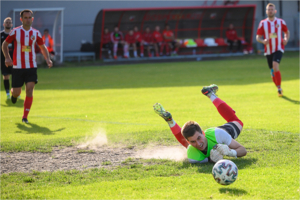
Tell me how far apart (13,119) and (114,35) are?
1705 cm

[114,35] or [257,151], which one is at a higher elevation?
[114,35]

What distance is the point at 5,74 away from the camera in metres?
11.9

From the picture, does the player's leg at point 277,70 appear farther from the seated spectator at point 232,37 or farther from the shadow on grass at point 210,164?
the seated spectator at point 232,37

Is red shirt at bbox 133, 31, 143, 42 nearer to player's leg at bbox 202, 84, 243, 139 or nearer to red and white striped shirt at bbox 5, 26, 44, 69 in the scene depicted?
red and white striped shirt at bbox 5, 26, 44, 69

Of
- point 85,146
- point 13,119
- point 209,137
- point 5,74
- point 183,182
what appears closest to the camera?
point 183,182

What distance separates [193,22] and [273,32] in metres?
17.5

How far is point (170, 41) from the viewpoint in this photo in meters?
26.9

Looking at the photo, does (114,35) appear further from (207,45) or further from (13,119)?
(13,119)

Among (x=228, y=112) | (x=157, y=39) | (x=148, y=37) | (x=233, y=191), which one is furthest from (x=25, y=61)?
(x=148, y=37)

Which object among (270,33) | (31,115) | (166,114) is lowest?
(31,115)

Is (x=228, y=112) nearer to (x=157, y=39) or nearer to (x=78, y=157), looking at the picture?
(x=78, y=157)

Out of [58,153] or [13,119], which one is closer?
[58,153]

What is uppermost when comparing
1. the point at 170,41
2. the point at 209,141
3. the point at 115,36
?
the point at 115,36

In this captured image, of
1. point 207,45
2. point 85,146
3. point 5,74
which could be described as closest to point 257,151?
point 85,146
